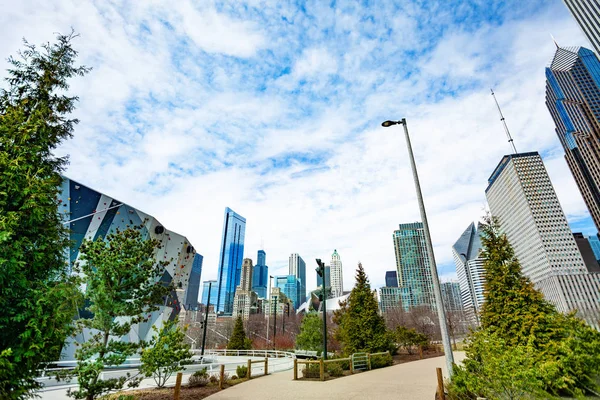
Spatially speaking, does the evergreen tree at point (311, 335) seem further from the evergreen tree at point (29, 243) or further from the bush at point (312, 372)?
the evergreen tree at point (29, 243)

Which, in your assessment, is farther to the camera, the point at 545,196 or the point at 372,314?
the point at 545,196

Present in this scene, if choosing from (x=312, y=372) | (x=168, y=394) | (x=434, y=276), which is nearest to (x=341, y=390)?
(x=312, y=372)

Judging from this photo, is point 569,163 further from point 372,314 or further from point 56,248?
point 56,248

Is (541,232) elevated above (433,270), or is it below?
above

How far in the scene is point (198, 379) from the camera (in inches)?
522

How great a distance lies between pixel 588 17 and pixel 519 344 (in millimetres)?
111363

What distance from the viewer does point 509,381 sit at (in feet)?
18.9

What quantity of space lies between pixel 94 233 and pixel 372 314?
946 inches

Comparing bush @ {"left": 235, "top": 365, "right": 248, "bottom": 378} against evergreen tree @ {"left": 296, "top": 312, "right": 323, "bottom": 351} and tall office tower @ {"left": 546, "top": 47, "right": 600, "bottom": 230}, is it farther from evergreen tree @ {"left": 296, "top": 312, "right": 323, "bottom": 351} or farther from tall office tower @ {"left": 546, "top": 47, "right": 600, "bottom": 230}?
tall office tower @ {"left": 546, "top": 47, "right": 600, "bottom": 230}

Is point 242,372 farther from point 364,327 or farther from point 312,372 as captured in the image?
point 364,327

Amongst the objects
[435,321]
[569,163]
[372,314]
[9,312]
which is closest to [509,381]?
[9,312]

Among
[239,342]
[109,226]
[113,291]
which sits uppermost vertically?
[109,226]

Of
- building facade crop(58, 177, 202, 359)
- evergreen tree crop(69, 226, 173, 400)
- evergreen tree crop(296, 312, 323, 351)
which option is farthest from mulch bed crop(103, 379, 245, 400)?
evergreen tree crop(296, 312, 323, 351)

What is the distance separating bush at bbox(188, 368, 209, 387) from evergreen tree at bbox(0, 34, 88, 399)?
7.11m
